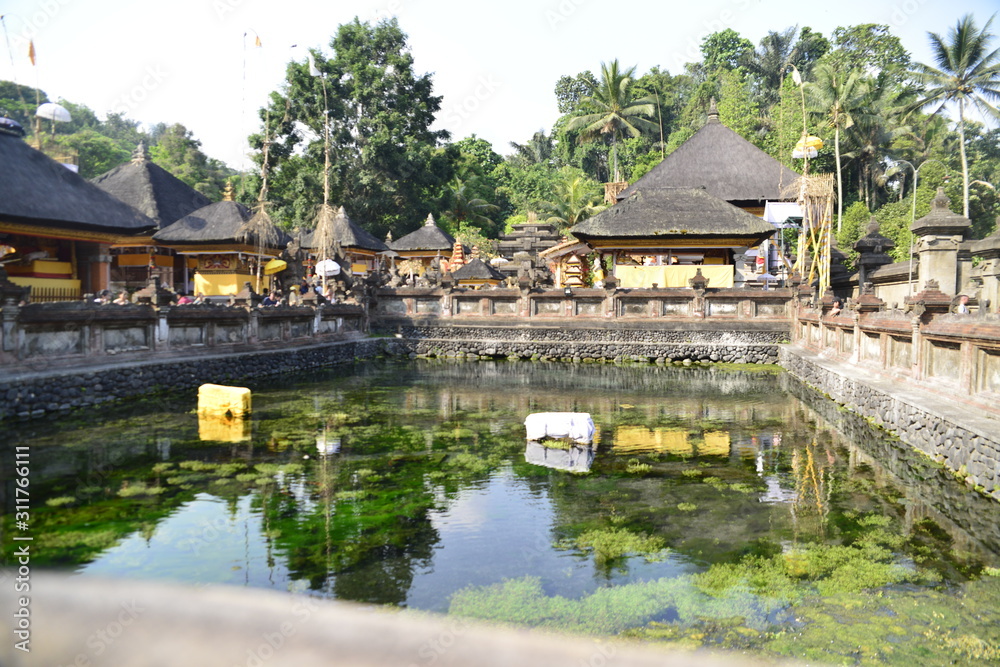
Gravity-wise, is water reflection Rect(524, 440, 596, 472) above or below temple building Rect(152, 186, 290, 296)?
below

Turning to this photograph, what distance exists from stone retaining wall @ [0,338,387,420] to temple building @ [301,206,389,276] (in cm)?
1703

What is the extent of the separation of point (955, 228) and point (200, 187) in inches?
2200

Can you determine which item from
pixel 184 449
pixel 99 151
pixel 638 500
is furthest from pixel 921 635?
pixel 99 151

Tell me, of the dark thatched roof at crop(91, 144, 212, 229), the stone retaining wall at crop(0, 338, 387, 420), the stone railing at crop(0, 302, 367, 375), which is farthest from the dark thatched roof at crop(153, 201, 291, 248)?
the stone retaining wall at crop(0, 338, 387, 420)

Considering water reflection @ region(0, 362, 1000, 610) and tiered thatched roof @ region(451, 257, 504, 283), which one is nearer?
water reflection @ region(0, 362, 1000, 610)

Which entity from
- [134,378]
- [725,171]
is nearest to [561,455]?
[134,378]

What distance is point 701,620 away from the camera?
207 inches

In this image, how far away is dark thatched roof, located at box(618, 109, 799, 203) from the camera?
3377 cm

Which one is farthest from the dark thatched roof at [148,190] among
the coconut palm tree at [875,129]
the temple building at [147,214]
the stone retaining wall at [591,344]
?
the coconut palm tree at [875,129]

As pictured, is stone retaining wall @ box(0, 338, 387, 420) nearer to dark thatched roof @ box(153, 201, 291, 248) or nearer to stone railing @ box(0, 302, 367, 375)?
stone railing @ box(0, 302, 367, 375)

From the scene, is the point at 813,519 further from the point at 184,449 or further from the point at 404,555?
the point at 184,449

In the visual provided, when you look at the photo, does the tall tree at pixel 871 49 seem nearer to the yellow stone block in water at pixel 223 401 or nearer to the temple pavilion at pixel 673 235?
the temple pavilion at pixel 673 235

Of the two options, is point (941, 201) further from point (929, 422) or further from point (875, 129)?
point (875, 129)

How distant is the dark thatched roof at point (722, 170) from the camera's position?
3377cm
